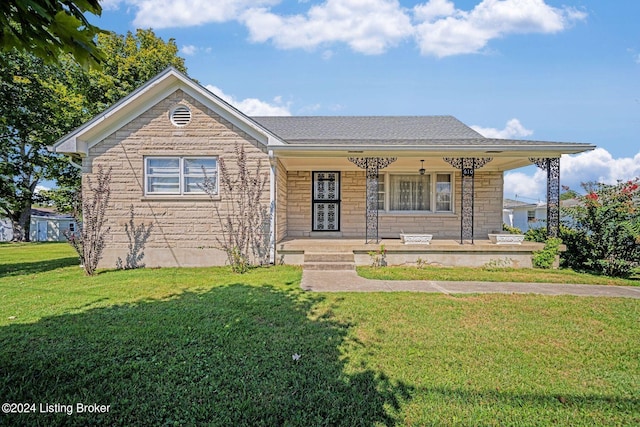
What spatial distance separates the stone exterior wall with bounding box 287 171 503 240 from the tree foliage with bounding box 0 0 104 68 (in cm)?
937

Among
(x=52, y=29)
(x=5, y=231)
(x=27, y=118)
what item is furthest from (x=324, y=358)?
(x=5, y=231)

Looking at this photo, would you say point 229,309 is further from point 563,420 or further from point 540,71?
point 540,71

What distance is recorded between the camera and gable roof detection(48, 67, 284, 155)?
8.22 m

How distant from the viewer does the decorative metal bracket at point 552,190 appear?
8680mm

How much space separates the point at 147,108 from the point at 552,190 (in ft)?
37.8

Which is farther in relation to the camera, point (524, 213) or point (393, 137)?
point (524, 213)

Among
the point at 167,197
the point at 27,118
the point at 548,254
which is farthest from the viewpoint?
the point at 27,118

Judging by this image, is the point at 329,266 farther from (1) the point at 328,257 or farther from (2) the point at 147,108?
(2) the point at 147,108

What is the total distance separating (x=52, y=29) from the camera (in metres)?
1.86

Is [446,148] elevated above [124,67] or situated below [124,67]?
below

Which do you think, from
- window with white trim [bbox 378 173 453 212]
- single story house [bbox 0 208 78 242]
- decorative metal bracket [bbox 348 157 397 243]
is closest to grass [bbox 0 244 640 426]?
decorative metal bracket [bbox 348 157 397 243]

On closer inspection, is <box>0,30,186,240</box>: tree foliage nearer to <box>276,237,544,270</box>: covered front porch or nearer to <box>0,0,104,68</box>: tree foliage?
<box>276,237,544,270</box>: covered front porch

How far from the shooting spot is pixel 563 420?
247 centimetres

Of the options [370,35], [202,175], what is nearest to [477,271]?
[202,175]
